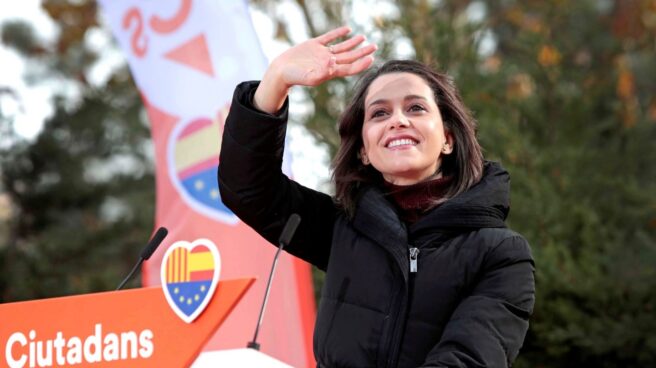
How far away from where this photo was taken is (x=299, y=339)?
3.87 m

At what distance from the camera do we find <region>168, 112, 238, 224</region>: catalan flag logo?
4160 millimetres

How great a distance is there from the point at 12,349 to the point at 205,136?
206 centimetres

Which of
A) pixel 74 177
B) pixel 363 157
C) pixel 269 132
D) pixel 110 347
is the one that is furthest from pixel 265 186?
pixel 74 177

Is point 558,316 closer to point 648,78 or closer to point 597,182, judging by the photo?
point 597,182

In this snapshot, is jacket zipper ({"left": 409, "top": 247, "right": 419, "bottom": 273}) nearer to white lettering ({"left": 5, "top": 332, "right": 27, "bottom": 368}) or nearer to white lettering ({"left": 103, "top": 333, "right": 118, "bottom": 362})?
white lettering ({"left": 103, "top": 333, "right": 118, "bottom": 362})

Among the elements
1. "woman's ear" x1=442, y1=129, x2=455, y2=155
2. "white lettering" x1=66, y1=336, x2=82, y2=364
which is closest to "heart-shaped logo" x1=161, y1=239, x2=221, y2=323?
"white lettering" x1=66, y1=336, x2=82, y2=364

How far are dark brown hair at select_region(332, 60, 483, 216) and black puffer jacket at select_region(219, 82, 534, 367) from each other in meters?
0.06

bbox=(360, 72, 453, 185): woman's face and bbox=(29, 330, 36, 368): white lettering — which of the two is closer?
bbox=(29, 330, 36, 368): white lettering

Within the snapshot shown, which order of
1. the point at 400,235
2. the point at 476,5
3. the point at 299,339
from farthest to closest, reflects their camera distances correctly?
1. the point at 476,5
2. the point at 299,339
3. the point at 400,235

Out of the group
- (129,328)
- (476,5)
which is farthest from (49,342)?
(476,5)

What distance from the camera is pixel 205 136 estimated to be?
4.21 metres

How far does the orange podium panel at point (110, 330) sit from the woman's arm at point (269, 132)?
399mm

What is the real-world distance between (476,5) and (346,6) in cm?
798

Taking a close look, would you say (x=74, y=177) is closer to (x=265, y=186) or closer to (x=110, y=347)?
(x=265, y=186)
